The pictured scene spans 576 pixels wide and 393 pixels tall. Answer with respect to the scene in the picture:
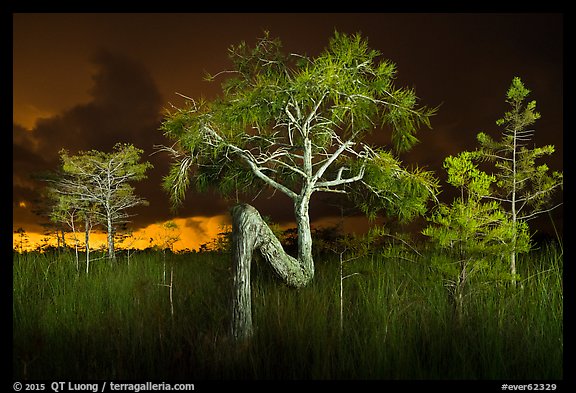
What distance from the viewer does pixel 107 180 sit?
41.9 ft

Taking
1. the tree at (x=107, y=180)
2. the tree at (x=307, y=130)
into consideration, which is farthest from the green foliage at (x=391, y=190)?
the tree at (x=107, y=180)

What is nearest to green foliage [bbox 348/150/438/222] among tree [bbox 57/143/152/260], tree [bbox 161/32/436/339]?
tree [bbox 161/32/436/339]

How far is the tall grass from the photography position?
5.28 m

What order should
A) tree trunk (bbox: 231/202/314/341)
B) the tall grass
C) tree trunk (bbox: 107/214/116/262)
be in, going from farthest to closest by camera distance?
tree trunk (bbox: 107/214/116/262), tree trunk (bbox: 231/202/314/341), the tall grass

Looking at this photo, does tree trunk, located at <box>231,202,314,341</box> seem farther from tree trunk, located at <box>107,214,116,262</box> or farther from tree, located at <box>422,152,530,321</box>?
tree trunk, located at <box>107,214,116,262</box>

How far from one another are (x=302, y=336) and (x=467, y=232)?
8.73 feet

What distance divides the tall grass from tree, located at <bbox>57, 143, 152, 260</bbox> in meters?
4.44

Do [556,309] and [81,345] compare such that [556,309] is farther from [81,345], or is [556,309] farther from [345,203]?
[81,345]

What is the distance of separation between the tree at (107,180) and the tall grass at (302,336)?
4442 millimetres

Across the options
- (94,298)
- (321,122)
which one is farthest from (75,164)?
(321,122)

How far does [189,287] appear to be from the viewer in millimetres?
8719

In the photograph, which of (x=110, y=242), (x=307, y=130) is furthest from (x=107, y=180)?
(x=307, y=130)

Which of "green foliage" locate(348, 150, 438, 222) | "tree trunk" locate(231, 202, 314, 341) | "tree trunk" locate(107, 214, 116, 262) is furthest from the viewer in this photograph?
"tree trunk" locate(107, 214, 116, 262)

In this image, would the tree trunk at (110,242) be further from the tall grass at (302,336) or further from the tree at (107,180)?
the tall grass at (302,336)
